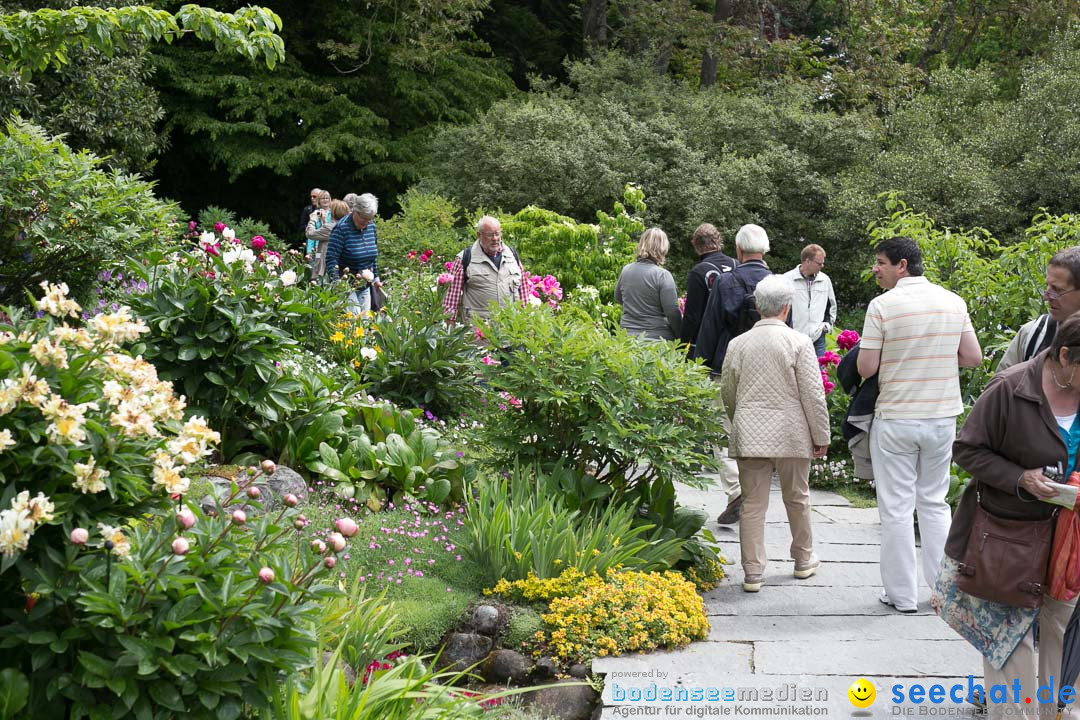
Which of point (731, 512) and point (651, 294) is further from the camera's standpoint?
point (651, 294)

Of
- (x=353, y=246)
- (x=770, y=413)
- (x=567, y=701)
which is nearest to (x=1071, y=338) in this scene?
(x=770, y=413)

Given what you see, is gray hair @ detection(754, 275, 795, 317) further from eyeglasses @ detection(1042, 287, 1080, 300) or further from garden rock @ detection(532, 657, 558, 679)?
garden rock @ detection(532, 657, 558, 679)

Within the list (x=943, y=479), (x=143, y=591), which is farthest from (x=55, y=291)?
(x=943, y=479)

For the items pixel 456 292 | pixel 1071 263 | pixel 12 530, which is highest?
pixel 1071 263

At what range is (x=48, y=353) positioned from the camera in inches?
107

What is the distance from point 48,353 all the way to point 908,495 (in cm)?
411

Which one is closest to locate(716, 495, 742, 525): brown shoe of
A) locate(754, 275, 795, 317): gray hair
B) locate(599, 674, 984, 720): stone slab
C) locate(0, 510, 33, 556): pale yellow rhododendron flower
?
locate(754, 275, 795, 317): gray hair

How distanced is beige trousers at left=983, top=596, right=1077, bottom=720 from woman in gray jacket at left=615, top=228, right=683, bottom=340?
13.1 feet

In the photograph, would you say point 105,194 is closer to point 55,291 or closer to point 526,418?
point 526,418

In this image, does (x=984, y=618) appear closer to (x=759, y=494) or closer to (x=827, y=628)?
(x=827, y=628)

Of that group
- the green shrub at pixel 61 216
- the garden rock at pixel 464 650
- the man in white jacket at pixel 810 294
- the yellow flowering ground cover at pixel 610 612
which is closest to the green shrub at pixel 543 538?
the yellow flowering ground cover at pixel 610 612

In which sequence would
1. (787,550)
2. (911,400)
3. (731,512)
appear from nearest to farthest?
(911,400), (787,550), (731,512)

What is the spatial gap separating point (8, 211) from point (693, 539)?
17.0ft

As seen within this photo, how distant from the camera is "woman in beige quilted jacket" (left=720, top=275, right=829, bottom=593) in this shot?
5.51 m
